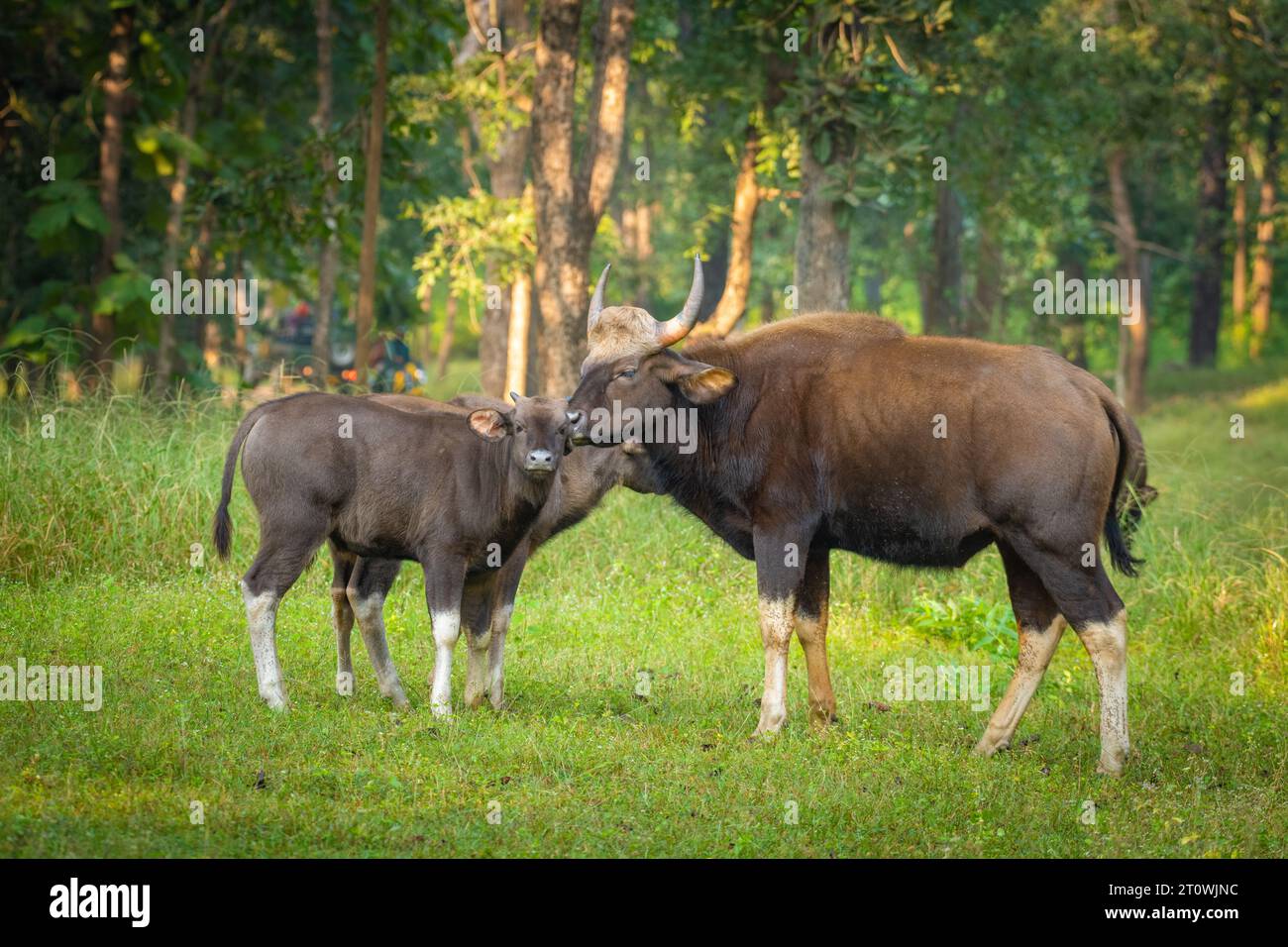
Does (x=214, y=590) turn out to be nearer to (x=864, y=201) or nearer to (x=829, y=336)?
(x=829, y=336)

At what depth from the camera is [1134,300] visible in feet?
89.4

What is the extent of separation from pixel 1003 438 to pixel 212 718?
448cm

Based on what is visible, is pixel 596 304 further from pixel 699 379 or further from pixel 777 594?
pixel 777 594

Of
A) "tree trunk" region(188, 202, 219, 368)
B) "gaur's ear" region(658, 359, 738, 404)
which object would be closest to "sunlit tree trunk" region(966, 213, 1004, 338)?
"tree trunk" region(188, 202, 219, 368)

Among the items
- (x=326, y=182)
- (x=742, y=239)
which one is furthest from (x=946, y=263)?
(x=326, y=182)

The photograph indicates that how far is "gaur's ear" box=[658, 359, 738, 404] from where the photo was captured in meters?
8.27

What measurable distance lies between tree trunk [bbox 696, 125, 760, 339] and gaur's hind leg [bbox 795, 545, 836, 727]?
892 centimetres

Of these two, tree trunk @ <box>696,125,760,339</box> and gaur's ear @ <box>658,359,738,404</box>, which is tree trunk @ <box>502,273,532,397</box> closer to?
tree trunk @ <box>696,125,760,339</box>

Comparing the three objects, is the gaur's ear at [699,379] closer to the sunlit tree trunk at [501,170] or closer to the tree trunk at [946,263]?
the sunlit tree trunk at [501,170]

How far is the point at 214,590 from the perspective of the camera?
36.0ft

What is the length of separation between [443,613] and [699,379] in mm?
1972

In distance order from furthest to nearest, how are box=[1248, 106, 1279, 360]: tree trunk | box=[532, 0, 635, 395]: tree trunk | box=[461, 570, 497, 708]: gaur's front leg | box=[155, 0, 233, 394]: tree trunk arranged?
box=[1248, 106, 1279, 360]: tree trunk
box=[155, 0, 233, 394]: tree trunk
box=[532, 0, 635, 395]: tree trunk
box=[461, 570, 497, 708]: gaur's front leg

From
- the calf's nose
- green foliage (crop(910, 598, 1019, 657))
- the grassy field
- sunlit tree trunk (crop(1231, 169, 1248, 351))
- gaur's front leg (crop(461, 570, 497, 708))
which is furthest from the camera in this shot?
sunlit tree trunk (crop(1231, 169, 1248, 351))

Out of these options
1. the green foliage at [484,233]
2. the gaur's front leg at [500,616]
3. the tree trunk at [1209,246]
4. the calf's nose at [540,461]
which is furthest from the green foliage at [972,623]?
the tree trunk at [1209,246]
